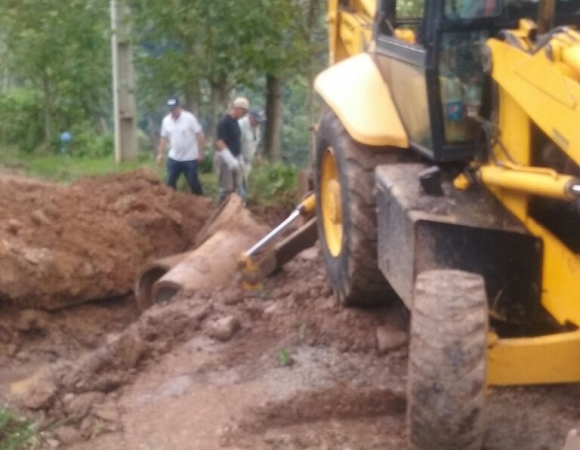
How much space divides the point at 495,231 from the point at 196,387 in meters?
2.01

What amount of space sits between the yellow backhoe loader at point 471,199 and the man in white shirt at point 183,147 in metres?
6.75

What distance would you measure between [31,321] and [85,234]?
122cm

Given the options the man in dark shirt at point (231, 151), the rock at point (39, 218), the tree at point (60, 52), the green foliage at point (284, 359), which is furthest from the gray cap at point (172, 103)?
the green foliage at point (284, 359)

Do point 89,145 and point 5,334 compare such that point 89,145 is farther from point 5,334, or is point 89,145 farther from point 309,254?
point 309,254

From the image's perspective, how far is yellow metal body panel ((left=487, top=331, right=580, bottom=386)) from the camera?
448cm

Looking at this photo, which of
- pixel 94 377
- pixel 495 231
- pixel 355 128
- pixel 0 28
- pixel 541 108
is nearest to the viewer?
pixel 541 108

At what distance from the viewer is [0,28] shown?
16.9 metres

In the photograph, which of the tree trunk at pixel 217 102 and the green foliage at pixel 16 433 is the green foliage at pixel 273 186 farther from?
the green foliage at pixel 16 433

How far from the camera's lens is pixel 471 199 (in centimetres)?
504

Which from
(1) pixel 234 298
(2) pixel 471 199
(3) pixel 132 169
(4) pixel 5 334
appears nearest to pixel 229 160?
(3) pixel 132 169

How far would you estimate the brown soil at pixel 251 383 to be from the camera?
5.26m

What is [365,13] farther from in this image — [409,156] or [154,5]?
[154,5]

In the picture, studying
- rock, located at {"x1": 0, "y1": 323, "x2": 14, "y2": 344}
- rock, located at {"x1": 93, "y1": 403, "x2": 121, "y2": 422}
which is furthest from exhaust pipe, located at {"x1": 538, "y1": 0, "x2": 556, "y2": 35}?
rock, located at {"x1": 0, "y1": 323, "x2": 14, "y2": 344}

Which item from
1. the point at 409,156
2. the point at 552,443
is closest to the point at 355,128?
the point at 409,156
